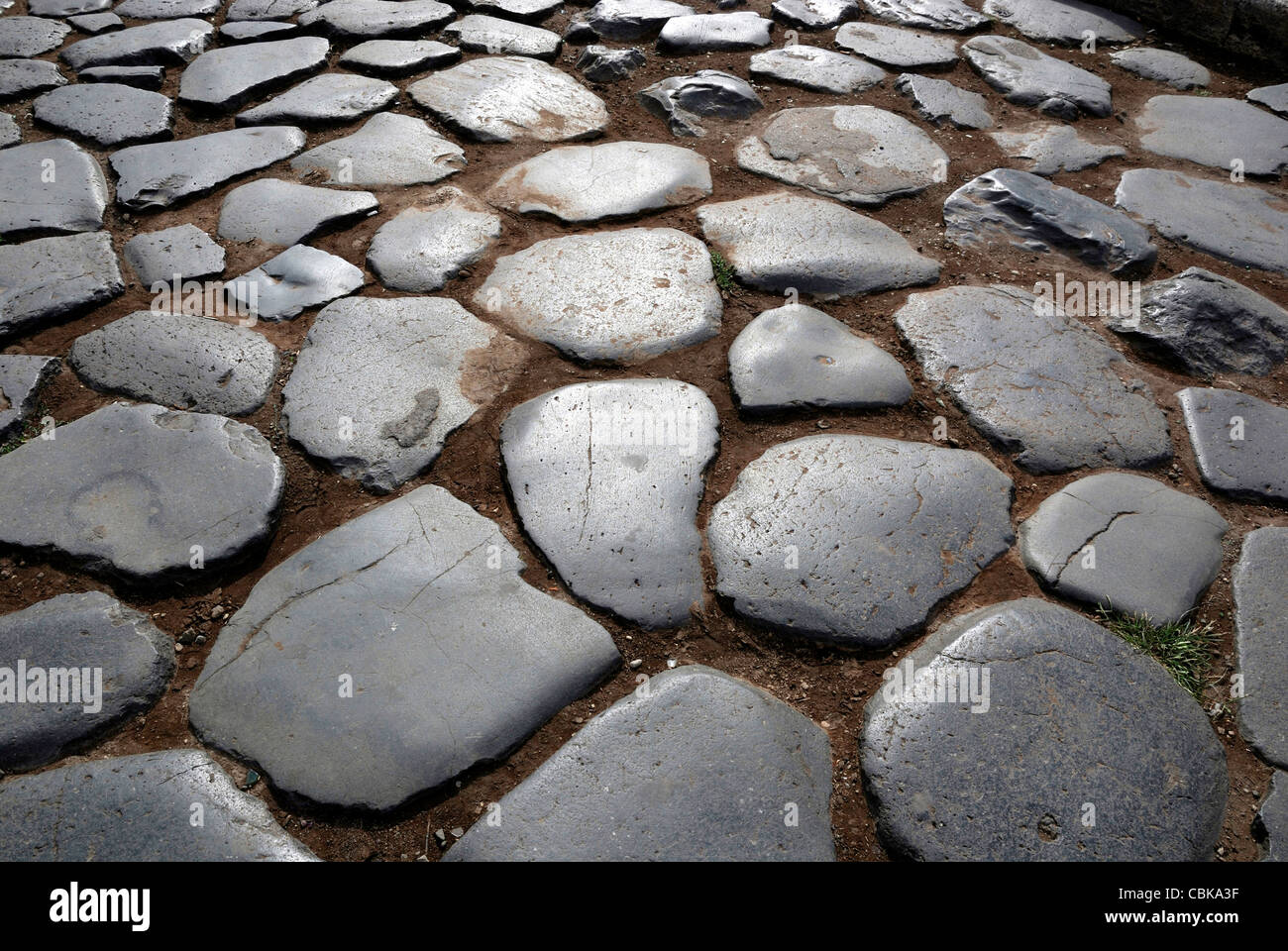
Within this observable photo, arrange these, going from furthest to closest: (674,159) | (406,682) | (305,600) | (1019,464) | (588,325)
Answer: (674,159), (588,325), (1019,464), (305,600), (406,682)

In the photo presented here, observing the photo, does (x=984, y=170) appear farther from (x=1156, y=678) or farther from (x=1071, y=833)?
(x=1071, y=833)

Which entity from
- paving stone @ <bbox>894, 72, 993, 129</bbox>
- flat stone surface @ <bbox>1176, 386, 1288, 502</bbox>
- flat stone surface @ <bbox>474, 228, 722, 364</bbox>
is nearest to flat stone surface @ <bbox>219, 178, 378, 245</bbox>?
flat stone surface @ <bbox>474, 228, 722, 364</bbox>

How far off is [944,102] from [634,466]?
2300mm

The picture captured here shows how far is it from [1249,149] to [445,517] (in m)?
3.16

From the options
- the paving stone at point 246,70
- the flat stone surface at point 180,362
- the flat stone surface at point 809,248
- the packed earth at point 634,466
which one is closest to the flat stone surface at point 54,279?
the packed earth at point 634,466

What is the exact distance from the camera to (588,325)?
2.37 metres

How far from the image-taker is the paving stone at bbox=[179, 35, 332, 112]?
3307 mm

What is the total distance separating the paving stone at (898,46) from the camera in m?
3.66

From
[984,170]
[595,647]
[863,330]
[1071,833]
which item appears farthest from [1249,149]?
[595,647]

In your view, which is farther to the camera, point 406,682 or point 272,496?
point 272,496

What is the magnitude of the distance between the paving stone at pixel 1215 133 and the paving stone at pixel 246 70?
3.22m

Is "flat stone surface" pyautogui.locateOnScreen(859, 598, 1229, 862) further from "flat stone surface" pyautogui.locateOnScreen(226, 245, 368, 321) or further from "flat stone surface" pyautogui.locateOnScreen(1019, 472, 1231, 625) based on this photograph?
"flat stone surface" pyautogui.locateOnScreen(226, 245, 368, 321)

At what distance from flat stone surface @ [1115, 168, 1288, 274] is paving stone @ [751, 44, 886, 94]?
1.08m

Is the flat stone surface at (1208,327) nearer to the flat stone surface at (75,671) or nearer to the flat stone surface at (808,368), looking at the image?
the flat stone surface at (808,368)
